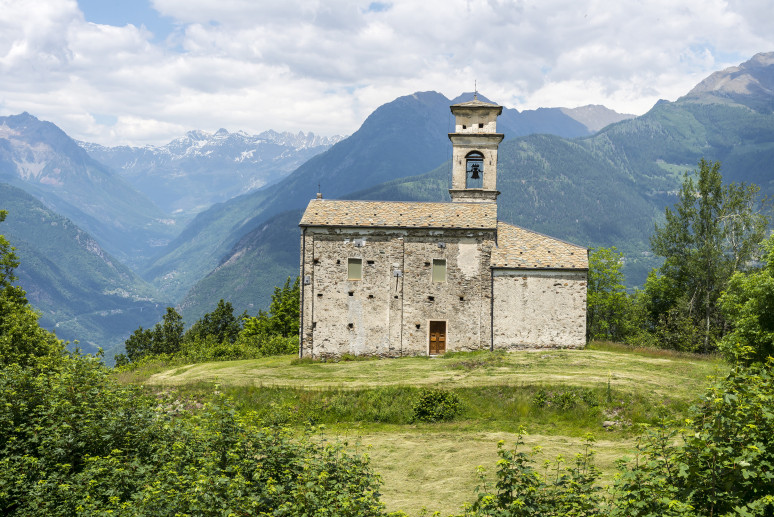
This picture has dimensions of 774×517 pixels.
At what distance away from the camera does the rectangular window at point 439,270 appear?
35.5 metres

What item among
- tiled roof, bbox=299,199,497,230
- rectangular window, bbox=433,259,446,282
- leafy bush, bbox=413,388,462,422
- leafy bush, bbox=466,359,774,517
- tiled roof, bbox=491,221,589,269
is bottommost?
leafy bush, bbox=413,388,462,422

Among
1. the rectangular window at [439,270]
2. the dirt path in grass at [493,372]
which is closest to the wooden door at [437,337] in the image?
the dirt path in grass at [493,372]

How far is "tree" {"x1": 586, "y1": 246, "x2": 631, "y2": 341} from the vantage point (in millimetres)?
50344

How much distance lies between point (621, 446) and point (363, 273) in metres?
19.1

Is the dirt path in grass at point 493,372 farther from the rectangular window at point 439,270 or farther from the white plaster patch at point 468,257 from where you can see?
the white plaster patch at point 468,257

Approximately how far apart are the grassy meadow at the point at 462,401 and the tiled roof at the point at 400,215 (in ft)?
25.8

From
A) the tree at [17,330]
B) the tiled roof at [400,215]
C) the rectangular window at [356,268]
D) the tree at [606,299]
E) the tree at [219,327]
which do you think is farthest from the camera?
the tree at [219,327]

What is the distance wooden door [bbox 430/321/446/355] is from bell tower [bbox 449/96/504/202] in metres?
9.78

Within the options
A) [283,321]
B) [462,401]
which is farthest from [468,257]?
[283,321]

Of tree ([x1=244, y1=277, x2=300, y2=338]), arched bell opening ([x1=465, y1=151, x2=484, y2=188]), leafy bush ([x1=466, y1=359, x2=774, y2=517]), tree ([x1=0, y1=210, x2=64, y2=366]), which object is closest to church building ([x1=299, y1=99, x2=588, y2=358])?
arched bell opening ([x1=465, y1=151, x2=484, y2=188])

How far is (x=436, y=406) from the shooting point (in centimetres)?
2458

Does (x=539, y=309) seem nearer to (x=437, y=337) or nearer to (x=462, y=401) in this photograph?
(x=437, y=337)

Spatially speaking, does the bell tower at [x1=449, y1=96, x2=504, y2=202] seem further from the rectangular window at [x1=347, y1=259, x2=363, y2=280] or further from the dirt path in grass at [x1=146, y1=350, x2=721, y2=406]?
the dirt path in grass at [x1=146, y1=350, x2=721, y2=406]

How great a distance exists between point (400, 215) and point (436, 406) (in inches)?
581
